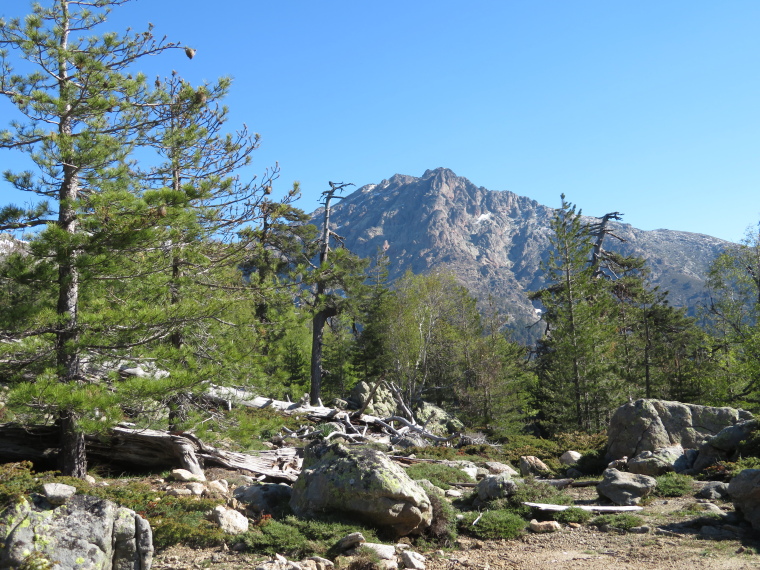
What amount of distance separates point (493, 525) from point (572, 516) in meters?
1.58

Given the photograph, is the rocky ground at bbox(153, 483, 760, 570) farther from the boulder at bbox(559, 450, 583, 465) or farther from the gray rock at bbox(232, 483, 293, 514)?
the boulder at bbox(559, 450, 583, 465)

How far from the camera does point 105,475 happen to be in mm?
9172

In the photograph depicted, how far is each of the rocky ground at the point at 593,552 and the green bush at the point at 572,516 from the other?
0.24 m

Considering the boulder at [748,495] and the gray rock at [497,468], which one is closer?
the boulder at [748,495]

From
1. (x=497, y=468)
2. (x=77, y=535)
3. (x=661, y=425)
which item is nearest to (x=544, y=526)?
(x=497, y=468)

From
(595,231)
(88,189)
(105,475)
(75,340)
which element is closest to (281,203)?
(88,189)

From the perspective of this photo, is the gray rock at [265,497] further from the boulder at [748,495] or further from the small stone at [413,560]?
the boulder at [748,495]

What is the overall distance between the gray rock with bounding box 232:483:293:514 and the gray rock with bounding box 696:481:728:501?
7550 mm

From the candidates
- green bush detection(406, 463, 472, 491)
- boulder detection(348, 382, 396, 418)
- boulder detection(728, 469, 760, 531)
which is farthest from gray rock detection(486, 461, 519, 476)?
boulder detection(348, 382, 396, 418)

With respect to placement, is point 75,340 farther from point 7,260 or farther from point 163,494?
point 163,494

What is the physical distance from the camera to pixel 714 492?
29.9ft

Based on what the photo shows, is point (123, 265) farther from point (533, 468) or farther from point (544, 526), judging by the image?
point (533, 468)

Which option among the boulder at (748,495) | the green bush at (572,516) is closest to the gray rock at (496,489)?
the green bush at (572,516)

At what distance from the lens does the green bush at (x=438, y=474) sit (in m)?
10.7
